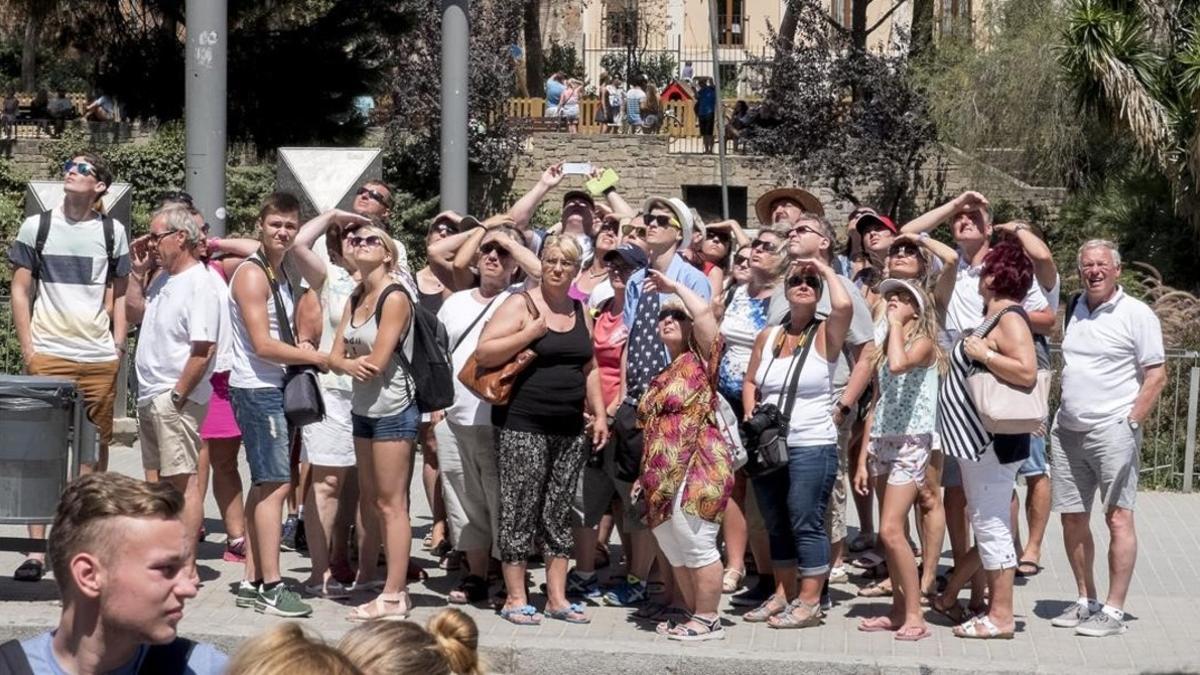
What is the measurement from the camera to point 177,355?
8555mm

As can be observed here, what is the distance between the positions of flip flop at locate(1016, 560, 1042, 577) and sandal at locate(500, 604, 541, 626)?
2.72 metres

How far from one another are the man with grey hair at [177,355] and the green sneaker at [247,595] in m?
0.28

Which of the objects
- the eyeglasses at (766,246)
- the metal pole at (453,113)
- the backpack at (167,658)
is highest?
the metal pole at (453,113)

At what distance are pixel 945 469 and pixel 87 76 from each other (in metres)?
13.4

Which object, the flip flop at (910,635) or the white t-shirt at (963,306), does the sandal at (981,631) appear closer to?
the flip flop at (910,635)

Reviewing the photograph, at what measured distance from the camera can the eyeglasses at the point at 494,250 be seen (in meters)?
8.62

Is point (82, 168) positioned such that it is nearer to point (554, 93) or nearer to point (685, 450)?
point (685, 450)

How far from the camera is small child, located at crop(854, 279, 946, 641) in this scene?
7934 millimetres

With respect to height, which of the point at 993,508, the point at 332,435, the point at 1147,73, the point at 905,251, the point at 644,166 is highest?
the point at 644,166

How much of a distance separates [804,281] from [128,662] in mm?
4780

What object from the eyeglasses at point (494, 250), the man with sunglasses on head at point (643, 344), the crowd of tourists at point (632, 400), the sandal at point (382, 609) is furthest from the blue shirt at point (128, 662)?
the eyeglasses at point (494, 250)

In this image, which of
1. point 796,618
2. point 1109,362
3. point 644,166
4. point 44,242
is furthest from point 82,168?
point 644,166


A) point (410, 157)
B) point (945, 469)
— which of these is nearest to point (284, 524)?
point (945, 469)

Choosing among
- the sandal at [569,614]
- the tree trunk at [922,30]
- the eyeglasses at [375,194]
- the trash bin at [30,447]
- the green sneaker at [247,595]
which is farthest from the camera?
the tree trunk at [922,30]
